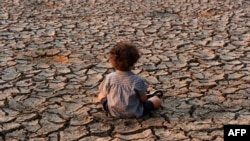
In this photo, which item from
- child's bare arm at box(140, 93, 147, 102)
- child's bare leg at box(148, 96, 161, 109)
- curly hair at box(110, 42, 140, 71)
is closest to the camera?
curly hair at box(110, 42, 140, 71)

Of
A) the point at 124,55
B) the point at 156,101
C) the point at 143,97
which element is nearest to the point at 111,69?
the point at 156,101

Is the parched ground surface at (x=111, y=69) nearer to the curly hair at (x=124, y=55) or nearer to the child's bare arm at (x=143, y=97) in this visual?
the child's bare arm at (x=143, y=97)

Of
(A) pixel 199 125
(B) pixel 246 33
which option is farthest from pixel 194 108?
(B) pixel 246 33

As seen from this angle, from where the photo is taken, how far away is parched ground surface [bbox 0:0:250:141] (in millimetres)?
3580

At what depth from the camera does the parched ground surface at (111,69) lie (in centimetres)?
358

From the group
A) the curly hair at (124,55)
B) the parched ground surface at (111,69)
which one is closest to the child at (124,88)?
the curly hair at (124,55)

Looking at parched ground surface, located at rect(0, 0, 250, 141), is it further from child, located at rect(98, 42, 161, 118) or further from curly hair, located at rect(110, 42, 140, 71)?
curly hair, located at rect(110, 42, 140, 71)

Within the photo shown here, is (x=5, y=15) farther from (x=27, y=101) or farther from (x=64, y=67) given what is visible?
(x=27, y=101)

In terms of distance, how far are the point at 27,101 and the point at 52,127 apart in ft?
2.00

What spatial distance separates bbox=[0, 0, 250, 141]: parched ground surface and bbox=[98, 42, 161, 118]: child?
0.10 meters

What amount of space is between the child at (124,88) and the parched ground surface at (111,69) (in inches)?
4.1

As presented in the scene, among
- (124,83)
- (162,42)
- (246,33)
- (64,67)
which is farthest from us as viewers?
(246,33)

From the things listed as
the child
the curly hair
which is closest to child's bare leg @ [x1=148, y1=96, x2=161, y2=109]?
the child

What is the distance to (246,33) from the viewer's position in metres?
6.30
